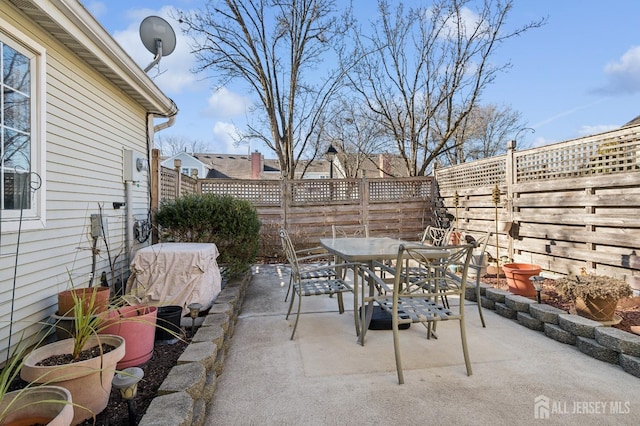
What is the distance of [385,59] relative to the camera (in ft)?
26.3

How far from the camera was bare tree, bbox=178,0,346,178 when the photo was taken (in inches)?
297

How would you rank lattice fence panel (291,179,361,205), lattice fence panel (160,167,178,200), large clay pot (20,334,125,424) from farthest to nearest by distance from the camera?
1. lattice fence panel (291,179,361,205)
2. lattice fence panel (160,167,178,200)
3. large clay pot (20,334,125,424)

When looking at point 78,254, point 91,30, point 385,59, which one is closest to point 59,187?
point 78,254

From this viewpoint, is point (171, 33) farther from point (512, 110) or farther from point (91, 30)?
point (512, 110)

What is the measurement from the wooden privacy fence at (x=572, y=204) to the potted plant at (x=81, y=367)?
4.77 meters

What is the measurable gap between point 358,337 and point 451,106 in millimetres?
6556

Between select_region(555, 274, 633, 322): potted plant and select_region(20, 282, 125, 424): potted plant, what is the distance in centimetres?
338

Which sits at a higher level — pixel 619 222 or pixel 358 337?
pixel 619 222

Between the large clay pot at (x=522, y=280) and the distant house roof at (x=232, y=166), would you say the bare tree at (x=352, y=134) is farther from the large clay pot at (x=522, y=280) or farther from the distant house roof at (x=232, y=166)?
the distant house roof at (x=232, y=166)

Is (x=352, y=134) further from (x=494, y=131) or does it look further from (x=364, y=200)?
(x=494, y=131)

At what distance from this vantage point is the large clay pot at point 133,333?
2037 mm

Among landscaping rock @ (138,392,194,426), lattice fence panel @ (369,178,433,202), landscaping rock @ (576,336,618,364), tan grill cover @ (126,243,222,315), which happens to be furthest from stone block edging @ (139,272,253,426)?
lattice fence panel @ (369,178,433,202)

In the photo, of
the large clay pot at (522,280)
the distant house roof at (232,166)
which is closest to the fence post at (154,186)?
the large clay pot at (522,280)

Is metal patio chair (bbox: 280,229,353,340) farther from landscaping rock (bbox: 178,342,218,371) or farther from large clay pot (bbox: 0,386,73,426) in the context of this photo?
large clay pot (bbox: 0,386,73,426)
